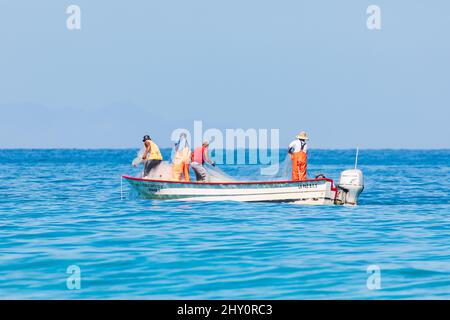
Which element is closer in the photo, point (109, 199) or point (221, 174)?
point (221, 174)

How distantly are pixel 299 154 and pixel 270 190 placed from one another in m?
1.79

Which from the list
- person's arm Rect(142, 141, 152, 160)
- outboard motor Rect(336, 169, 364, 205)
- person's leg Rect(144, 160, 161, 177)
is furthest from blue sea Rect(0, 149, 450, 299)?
person's arm Rect(142, 141, 152, 160)

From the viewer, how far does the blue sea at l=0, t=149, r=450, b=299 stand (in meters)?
13.6

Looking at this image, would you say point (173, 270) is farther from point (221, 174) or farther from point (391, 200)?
point (391, 200)

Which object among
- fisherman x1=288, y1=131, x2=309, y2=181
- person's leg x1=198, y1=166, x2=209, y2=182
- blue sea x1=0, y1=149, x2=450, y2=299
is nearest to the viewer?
blue sea x1=0, y1=149, x2=450, y2=299

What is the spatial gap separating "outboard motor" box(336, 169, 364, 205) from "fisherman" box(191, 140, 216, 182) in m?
4.77

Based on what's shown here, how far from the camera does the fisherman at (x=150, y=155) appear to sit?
2839cm

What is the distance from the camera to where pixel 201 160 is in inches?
1104

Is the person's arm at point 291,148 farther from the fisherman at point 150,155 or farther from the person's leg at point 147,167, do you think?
the person's leg at point 147,167

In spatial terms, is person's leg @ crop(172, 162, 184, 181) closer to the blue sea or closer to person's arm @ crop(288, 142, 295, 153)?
the blue sea

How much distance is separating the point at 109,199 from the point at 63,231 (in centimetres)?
1209

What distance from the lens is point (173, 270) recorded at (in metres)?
15.2

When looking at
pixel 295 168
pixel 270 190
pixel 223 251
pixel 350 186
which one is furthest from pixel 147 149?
pixel 223 251
